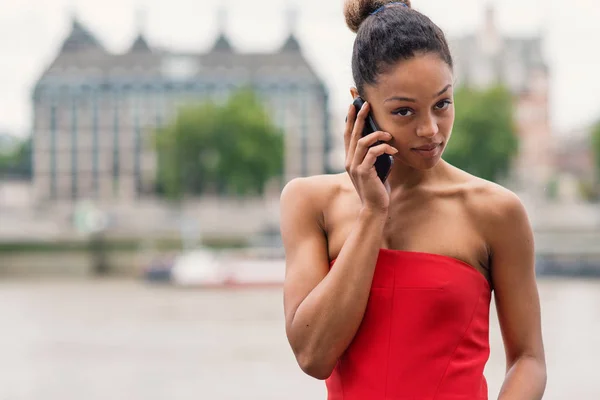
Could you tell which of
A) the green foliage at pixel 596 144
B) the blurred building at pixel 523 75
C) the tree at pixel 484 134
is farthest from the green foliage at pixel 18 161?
the green foliage at pixel 596 144

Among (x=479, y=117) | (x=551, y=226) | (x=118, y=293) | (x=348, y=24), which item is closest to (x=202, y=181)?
(x=479, y=117)

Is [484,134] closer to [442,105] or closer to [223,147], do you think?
[223,147]

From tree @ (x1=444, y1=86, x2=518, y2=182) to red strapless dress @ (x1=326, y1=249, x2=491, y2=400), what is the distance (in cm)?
5751

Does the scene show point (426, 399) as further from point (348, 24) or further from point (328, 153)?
point (328, 153)

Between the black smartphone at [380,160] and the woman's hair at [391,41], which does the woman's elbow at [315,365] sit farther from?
the woman's hair at [391,41]

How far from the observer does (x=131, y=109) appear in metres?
75.1

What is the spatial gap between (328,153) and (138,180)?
14.9 meters

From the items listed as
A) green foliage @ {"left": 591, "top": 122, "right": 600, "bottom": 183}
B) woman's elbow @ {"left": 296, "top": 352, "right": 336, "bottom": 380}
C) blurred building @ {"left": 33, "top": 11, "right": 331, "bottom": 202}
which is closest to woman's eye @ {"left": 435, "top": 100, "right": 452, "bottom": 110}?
woman's elbow @ {"left": 296, "top": 352, "right": 336, "bottom": 380}

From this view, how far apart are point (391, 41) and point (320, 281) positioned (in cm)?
40

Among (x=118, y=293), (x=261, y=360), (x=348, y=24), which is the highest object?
(x=348, y=24)

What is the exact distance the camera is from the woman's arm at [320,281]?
4.85ft

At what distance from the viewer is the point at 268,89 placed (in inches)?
2945

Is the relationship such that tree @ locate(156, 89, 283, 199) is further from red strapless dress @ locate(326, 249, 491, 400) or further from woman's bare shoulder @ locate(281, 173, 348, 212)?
red strapless dress @ locate(326, 249, 491, 400)

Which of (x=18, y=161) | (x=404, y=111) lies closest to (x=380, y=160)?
(x=404, y=111)
